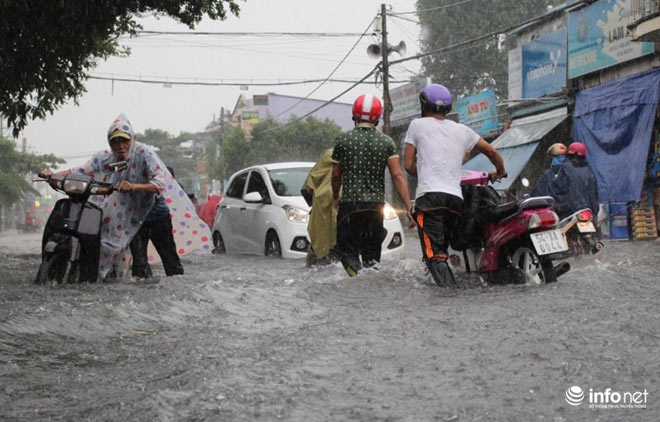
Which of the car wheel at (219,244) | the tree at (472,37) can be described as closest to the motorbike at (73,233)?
the car wheel at (219,244)

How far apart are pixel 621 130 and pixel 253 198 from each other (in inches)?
349

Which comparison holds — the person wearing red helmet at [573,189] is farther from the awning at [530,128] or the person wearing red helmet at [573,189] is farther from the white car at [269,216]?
the awning at [530,128]

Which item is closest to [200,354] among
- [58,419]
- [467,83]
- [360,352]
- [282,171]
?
[360,352]

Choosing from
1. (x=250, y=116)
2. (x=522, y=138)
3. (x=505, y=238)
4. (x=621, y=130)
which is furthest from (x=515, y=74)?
(x=250, y=116)

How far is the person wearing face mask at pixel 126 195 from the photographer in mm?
7512

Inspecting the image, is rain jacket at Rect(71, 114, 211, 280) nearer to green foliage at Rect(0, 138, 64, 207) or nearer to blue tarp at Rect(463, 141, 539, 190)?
blue tarp at Rect(463, 141, 539, 190)

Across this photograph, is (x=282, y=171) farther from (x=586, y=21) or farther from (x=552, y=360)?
(x=586, y=21)

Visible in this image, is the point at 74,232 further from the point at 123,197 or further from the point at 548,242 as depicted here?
the point at 548,242

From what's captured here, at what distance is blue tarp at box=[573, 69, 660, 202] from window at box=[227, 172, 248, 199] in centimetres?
769

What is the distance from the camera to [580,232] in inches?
322

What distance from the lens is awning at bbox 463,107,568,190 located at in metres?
21.0

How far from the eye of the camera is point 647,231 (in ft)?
55.0

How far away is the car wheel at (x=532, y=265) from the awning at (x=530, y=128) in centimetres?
1444

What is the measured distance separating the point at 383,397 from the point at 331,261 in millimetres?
5608
